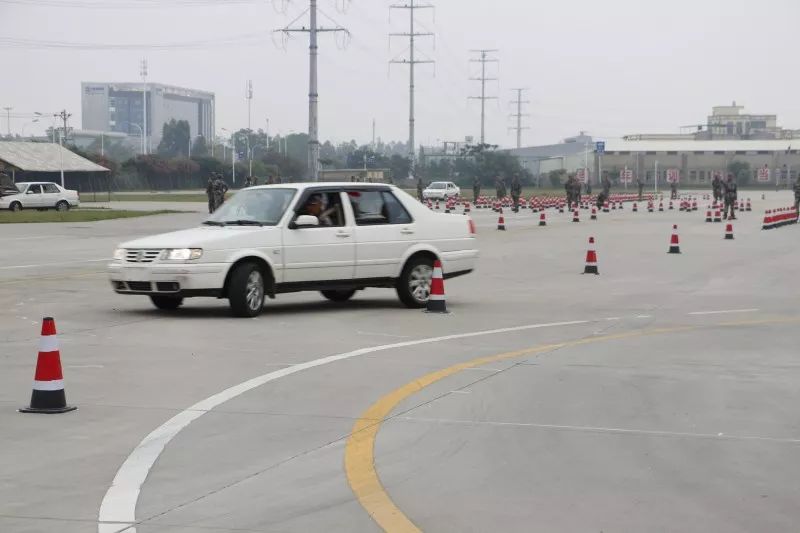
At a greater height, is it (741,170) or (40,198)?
(741,170)

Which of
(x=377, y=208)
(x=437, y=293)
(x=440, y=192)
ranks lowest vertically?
(x=440, y=192)

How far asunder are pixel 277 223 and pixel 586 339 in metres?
4.42

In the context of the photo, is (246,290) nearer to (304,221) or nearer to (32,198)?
(304,221)

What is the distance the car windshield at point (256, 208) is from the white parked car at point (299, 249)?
13 millimetres

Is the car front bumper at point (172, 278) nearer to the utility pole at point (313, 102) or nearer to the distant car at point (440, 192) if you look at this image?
the utility pole at point (313, 102)

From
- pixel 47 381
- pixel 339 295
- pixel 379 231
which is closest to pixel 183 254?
pixel 379 231

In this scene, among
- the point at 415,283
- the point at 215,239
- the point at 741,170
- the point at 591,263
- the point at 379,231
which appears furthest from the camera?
the point at 741,170

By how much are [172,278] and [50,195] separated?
48.6 metres

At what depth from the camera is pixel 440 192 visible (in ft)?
285

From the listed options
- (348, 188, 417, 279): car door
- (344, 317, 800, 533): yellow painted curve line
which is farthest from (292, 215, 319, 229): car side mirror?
(344, 317, 800, 533): yellow painted curve line

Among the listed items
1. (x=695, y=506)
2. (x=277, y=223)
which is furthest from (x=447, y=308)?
(x=695, y=506)

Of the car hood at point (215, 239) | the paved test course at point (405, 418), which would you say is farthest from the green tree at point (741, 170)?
the car hood at point (215, 239)

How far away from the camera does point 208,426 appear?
863cm

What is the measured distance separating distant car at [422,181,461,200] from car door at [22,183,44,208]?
98.4 ft
